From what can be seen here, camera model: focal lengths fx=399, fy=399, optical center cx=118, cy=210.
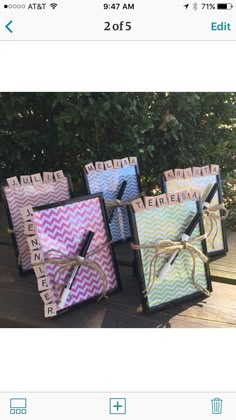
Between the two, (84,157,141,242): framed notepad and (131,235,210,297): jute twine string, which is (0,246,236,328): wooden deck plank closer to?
(131,235,210,297): jute twine string

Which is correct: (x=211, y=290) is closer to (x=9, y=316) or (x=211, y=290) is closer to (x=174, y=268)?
(x=174, y=268)

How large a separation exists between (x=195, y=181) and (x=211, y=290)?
1.03 feet

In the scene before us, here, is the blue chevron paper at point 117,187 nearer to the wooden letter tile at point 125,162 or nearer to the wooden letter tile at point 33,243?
the wooden letter tile at point 125,162

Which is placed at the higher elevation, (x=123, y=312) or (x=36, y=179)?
(x=36, y=179)

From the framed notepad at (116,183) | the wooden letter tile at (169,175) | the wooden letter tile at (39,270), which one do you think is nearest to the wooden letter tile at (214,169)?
the wooden letter tile at (169,175)

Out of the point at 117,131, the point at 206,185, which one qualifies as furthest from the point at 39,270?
the point at 117,131
